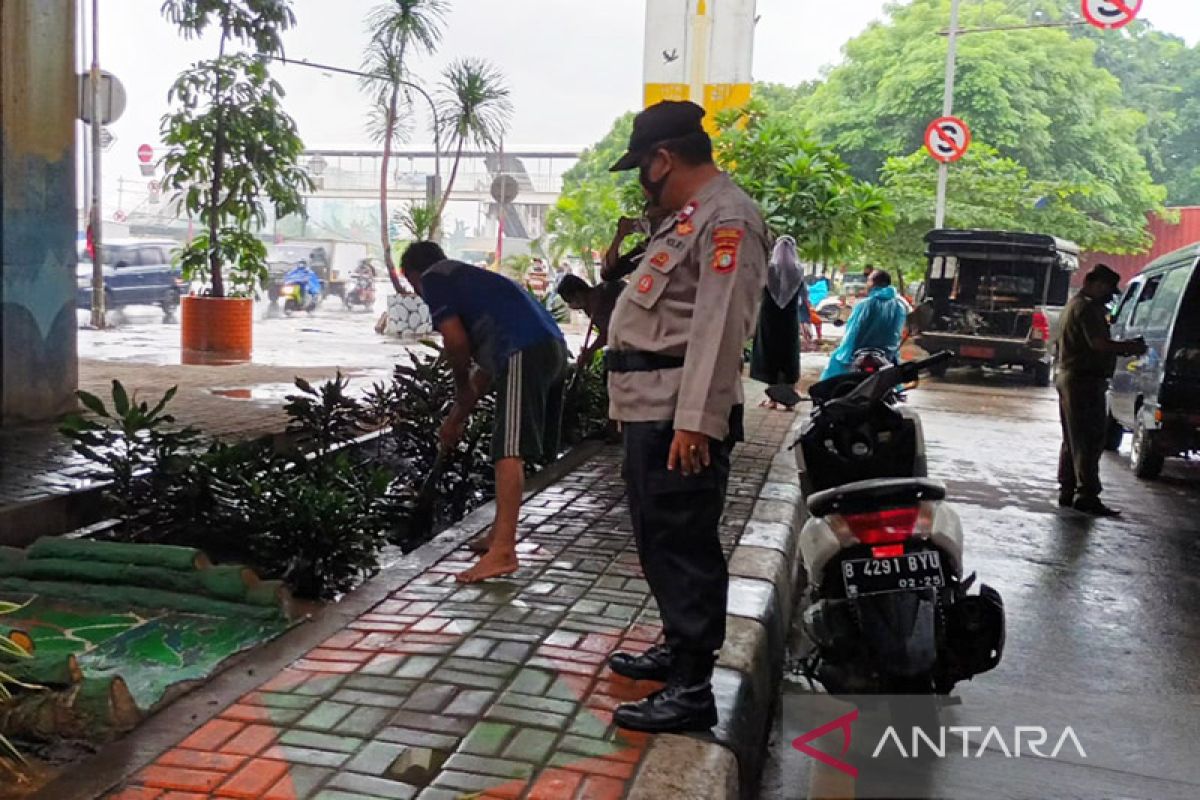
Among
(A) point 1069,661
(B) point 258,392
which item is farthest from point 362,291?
(A) point 1069,661

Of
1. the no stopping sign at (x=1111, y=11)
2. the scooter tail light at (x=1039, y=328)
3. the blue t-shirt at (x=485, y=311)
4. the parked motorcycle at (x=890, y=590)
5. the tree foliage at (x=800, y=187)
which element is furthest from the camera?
the scooter tail light at (x=1039, y=328)

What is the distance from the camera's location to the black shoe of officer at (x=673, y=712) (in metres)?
2.85

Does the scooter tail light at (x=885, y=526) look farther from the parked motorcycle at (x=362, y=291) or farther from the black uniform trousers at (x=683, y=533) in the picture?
the parked motorcycle at (x=362, y=291)

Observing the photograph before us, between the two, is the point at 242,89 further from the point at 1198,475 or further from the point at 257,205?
the point at 1198,475

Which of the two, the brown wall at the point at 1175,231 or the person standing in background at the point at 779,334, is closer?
the person standing in background at the point at 779,334

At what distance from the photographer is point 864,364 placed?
5605mm

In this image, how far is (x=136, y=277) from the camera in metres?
19.9

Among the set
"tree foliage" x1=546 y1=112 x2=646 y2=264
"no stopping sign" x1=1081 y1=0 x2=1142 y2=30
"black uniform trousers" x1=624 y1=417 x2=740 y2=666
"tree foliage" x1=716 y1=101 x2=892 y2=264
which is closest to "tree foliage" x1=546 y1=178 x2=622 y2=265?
"tree foliage" x1=546 y1=112 x2=646 y2=264

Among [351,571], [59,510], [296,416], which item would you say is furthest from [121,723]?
[296,416]

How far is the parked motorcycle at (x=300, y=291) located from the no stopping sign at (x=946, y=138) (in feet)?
45.6

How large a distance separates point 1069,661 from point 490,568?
93.9 inches

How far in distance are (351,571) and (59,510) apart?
5.80 ft

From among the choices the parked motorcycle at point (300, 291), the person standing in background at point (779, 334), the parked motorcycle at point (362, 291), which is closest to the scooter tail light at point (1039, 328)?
the person standing in background at point (779, 334)

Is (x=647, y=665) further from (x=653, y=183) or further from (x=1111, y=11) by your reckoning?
(x=1111, y=11)
